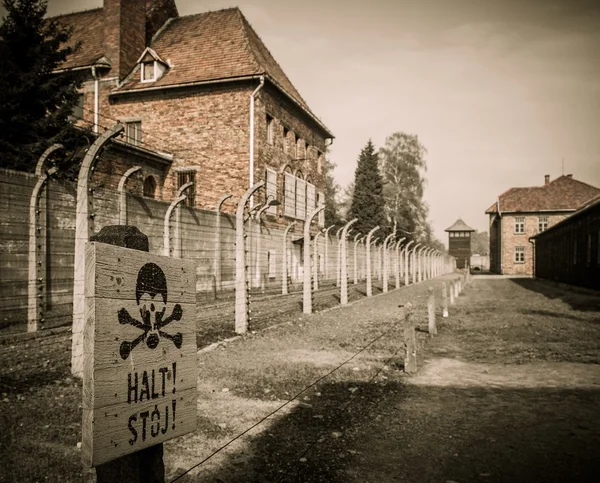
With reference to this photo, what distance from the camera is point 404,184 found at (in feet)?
183

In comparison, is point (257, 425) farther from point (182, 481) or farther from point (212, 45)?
point (212, 45)

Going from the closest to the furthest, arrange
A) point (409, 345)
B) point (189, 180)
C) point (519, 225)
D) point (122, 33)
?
point (409, 345) → point (189, 180) → point (122, 33) → point (519, 225)

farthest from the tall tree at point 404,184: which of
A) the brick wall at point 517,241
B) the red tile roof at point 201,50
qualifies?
the red tile roof at point 201,50

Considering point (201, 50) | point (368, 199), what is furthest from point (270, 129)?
point (368, 199)

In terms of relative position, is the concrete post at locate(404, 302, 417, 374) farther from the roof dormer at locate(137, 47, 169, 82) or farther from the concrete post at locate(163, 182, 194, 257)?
the roof dormer at locate(137, 47, 169, 82)

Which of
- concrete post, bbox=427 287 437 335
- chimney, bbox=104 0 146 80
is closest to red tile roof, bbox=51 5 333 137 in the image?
chimney, bbox=104 0 146 80

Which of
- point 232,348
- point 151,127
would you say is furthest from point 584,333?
point 151,127

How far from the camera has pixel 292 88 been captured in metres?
29.5

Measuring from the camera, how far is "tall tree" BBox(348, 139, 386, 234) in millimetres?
52844

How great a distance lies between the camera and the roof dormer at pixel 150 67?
24.4 m

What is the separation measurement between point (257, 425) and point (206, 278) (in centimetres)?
947

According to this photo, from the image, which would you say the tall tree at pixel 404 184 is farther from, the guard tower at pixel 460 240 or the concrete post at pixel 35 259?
the concrete post at pixel 35 259

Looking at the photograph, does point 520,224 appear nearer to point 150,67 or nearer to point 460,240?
point 460,240

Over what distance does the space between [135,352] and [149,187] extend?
2262 cm
